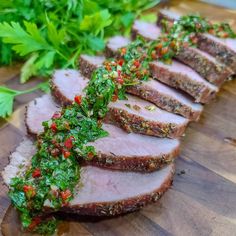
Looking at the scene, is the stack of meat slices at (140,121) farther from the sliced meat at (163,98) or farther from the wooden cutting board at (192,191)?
the wooden cutting board at (192,191)

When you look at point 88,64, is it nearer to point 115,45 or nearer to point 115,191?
point 115,45

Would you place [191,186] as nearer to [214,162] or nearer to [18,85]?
[214,162]

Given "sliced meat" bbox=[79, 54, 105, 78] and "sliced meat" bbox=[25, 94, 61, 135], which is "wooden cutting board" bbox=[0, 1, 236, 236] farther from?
"sliced meat" bbox=[79, 54, 105, 78]

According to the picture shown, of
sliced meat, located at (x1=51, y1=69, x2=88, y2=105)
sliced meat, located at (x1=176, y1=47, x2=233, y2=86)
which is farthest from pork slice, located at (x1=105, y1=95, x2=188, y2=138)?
sliced meat, located at (x1=176, y1=47, x2=233, y2=86)

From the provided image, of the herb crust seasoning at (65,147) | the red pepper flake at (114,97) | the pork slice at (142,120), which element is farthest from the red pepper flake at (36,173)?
the red pepper flake at (114,97)

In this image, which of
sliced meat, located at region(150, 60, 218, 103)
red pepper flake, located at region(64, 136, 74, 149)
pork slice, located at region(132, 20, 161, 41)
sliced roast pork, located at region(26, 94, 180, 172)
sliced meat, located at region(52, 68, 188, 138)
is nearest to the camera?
red pepper flake, located at region(64, 136, 74, 149)

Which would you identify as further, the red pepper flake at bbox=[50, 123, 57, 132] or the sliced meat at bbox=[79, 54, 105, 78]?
the sliced meat at bbox=[79, 54, 105, 78]

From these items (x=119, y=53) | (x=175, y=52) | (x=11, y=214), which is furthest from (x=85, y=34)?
(x=11, y=214)
